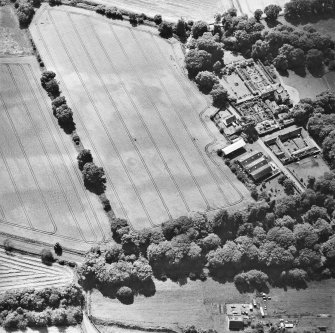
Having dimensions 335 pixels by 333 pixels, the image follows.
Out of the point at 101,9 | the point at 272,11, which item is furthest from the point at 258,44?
the point at 101,9

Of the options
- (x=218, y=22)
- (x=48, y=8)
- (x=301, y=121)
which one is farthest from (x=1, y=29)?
(x=301, y=121)

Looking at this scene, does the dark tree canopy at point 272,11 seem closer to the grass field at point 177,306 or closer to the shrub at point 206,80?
the shrub at point 206,80

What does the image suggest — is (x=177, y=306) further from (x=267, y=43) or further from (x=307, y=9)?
(x=307, y=9)

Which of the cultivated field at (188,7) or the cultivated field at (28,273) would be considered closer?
the cultivated field at (28,273)

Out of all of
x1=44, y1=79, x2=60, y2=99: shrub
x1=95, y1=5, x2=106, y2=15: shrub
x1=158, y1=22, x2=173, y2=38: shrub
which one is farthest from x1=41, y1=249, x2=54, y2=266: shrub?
x1=95, y1=5, x2=106, y2=15: shrub

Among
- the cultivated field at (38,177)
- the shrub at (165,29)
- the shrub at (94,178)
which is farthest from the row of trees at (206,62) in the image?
the cultivated field at (38,177)

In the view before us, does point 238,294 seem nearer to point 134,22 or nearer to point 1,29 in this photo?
point 134,22
